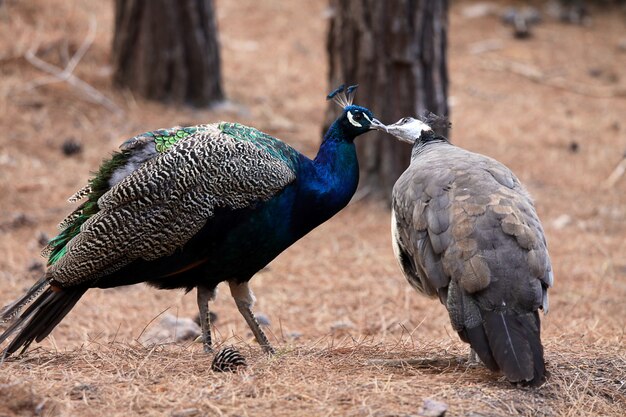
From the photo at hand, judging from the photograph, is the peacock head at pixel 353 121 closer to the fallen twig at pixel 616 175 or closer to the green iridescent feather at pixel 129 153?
the green iridescent feather at pixel 129 153

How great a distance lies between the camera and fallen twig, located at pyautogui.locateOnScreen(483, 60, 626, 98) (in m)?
12.9

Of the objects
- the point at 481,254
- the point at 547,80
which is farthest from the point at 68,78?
the point at 481,254

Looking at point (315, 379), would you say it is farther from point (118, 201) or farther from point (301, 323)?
point (301, 323)

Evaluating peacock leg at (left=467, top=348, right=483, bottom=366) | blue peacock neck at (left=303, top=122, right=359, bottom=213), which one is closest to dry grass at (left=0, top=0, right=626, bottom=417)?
peacock leg at (left=467, top=348, right=483, bottom=366)

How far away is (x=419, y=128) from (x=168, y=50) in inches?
199

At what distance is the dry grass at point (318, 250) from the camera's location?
160 inches

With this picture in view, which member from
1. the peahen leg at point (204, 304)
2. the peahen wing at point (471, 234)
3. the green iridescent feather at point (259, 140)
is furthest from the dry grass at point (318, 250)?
the green iridescent feather at point (259, 140)

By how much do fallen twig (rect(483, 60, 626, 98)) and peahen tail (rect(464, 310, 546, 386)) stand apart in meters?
9.41

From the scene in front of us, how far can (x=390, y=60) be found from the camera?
8.48 m

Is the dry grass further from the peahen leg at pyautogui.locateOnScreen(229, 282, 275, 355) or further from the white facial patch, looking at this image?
the white facial patch

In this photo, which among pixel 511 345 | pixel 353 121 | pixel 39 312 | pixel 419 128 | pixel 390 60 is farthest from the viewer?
pixel 390 60

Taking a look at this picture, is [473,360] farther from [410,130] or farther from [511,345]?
[410,130]

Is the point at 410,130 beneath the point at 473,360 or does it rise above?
above

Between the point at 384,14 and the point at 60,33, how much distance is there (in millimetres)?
4971
